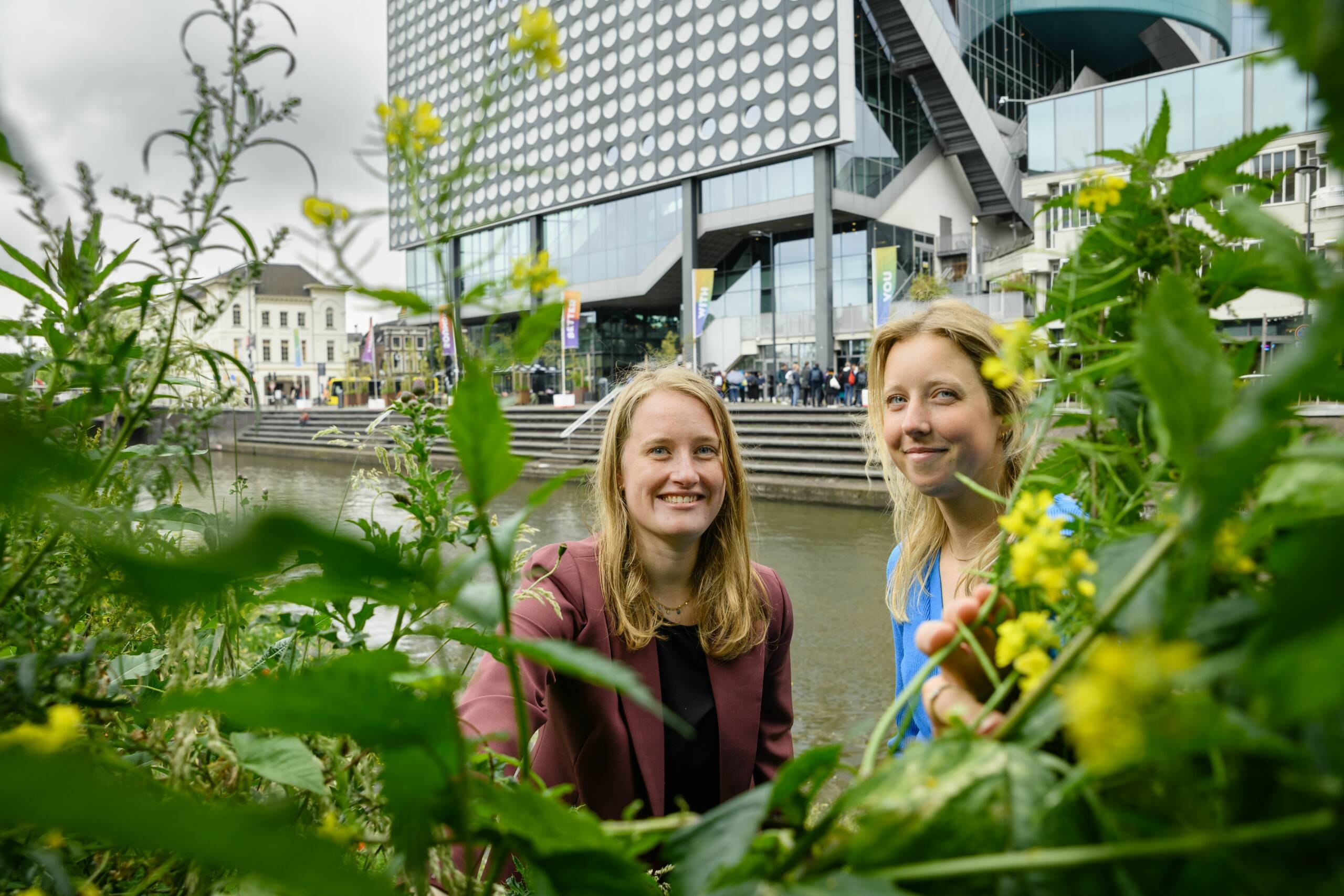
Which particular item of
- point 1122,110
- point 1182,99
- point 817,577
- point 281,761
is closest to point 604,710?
point 281,761

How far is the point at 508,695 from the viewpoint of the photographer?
1.60m

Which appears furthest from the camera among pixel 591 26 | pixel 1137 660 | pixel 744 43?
pixel 591 26

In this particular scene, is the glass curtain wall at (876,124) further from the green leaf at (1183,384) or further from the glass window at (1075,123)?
the green leaf at (1183,384)

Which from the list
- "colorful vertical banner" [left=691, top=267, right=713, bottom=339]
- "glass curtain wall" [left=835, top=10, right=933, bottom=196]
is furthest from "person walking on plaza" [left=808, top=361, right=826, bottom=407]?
"glass curtain wall" [left=835, top=10, right=933, bottom=196]

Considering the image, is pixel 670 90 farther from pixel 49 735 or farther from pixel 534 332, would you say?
pixel 49 735

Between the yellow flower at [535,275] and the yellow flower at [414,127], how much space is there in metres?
0.13

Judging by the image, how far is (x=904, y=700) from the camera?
1.85 ft

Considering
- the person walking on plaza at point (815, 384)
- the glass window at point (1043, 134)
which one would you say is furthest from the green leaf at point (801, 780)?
the glass window at point (1043, 134)

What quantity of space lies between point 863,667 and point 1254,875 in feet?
18.5

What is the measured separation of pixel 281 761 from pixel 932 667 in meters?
0.50

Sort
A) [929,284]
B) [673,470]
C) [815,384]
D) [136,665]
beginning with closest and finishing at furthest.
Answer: [136,665] < [673,470] < [815,384] < [929,284]

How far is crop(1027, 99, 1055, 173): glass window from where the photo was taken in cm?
2686

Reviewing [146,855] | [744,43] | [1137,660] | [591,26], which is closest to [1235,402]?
[1137,660]

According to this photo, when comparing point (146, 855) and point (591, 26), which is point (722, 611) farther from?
point (591, 26)
